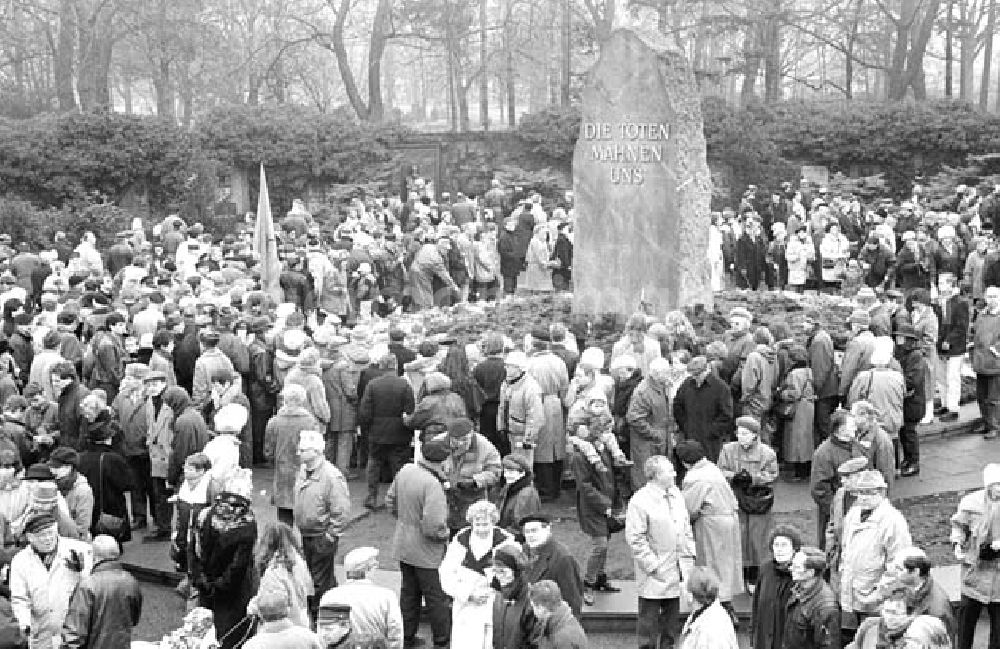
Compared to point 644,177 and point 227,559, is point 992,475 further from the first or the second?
point 644,177

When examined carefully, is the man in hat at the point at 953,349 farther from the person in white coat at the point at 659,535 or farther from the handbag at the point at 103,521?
the handbag at the point at 103,521

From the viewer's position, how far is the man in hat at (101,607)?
8719 mm

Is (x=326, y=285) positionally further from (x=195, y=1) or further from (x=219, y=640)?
(x=195, y=1)

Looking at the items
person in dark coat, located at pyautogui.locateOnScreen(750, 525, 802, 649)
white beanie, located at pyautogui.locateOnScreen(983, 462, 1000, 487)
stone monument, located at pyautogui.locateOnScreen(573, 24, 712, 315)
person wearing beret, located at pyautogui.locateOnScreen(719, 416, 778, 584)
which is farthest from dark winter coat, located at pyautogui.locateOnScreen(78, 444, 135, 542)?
stone monument, located at pyautogui.locateOnScreen(573, 24, 712, 315)

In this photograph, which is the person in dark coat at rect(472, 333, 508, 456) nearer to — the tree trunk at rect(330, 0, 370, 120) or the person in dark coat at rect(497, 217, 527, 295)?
the person in dark coat at rect(497, 217, 527, 295)

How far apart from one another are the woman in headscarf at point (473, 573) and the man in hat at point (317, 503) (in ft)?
5.46

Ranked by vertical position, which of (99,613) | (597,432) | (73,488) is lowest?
(99,613)

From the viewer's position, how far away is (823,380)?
14.3 m

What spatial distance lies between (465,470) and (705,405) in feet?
9.53

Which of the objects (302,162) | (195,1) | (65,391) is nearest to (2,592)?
(65,391)

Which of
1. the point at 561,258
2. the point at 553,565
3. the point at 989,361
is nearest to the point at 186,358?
the point at 553,565

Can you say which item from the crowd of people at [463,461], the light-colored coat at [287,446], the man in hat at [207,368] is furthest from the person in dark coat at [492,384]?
the man in hat at [207,368]

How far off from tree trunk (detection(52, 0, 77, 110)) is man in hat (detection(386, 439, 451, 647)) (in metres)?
28.3

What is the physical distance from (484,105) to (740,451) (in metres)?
36.3
